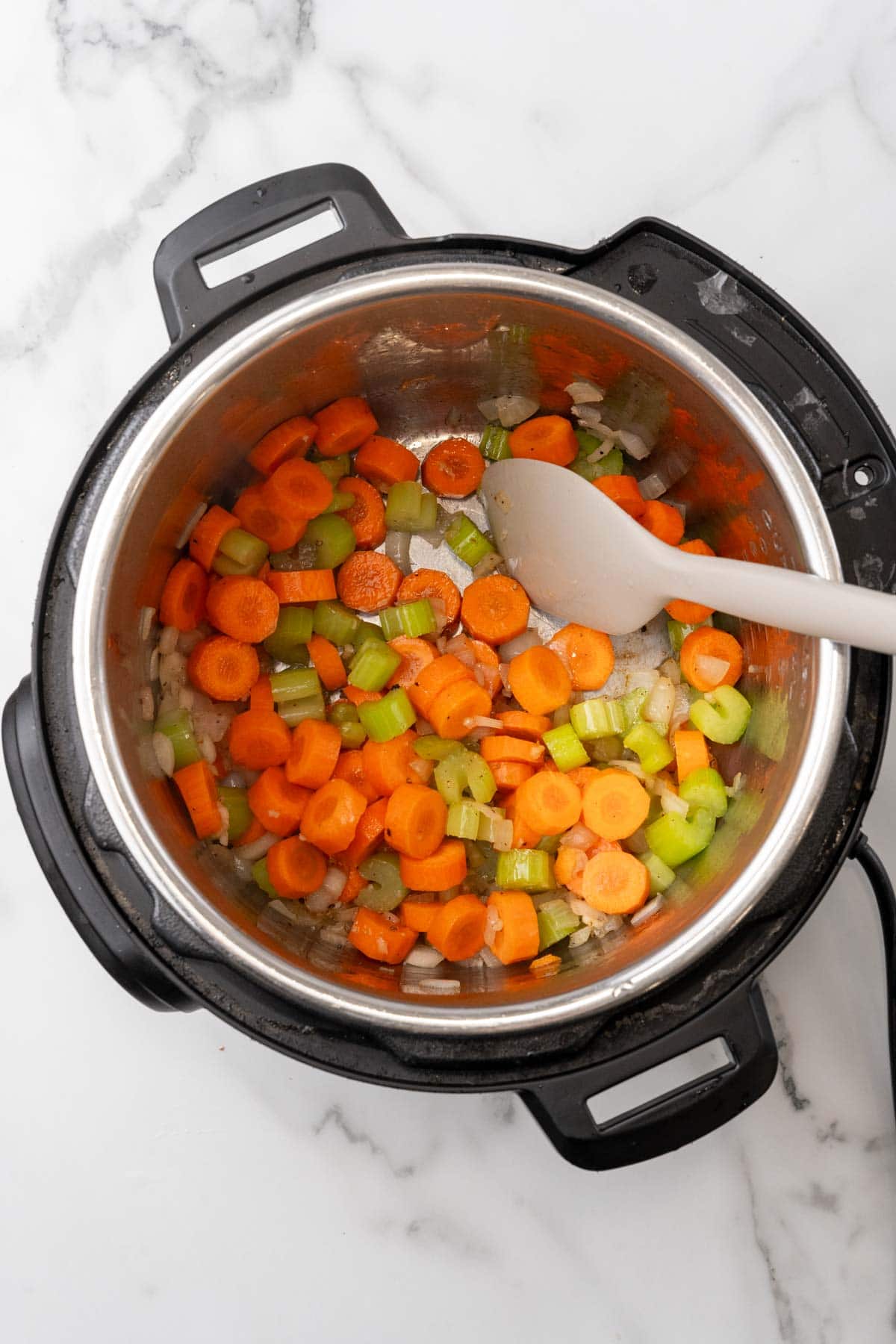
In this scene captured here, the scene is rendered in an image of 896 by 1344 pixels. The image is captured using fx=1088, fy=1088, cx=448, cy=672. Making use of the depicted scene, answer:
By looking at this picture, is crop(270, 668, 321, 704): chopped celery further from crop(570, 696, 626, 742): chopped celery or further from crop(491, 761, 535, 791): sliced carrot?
crop(570, 696, 626, 742): chopped celery

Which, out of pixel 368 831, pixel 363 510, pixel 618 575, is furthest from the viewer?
pixel 363 510

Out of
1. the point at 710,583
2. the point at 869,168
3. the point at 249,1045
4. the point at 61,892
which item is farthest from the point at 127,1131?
the point at 869,168

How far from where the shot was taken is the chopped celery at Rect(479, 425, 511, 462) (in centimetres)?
172

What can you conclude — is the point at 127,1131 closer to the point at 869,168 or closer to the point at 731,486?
the point at 731,486

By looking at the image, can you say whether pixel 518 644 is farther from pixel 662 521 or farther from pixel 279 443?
pixel 279 443

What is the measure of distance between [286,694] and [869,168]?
1297mm

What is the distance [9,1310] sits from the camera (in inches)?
67.2

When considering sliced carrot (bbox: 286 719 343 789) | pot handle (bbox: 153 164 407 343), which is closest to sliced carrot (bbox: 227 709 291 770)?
sliced carrot (bbox: 286 719 343 789)

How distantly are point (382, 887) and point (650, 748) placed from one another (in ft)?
1.46

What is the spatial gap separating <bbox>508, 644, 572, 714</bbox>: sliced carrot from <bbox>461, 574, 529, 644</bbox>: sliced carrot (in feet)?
0.18

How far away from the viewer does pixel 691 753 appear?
1600 mm

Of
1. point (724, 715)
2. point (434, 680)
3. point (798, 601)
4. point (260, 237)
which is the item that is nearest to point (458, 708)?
point (434, 680)

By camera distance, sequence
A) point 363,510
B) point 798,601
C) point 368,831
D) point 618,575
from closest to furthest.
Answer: point 798,601, point 618,575, point 368,831, point 363,510

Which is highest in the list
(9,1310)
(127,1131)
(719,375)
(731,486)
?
(719,375)
